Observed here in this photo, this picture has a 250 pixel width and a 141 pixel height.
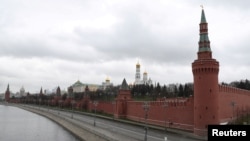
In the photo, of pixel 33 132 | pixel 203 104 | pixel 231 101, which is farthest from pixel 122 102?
pixel 203 104

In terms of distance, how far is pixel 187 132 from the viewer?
29.4m

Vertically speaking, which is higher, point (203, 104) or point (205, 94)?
point (205, 94)

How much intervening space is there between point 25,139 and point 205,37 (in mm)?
21224

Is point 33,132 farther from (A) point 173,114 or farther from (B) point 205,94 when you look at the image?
(B) point 205,94

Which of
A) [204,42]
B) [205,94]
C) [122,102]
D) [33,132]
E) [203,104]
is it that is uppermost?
[204,42]

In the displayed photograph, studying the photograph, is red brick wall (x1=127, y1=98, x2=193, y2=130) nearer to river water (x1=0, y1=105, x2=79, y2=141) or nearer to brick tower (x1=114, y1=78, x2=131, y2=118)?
brick tower (x1=114, y1=78, x2=131, y2=118)

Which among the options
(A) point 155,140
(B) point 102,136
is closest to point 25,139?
(B) point 102,136

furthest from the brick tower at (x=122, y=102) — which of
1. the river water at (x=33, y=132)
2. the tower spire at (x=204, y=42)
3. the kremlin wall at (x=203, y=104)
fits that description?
the tower spire at (x=204, y=42)

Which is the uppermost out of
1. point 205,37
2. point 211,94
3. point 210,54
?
point 205,37

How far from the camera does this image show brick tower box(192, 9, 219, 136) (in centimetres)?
2709

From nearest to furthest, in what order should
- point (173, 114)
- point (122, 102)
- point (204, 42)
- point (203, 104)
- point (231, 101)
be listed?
point (203, 104) → point (204, 42) → point (173, 114) → point (231, 101) → point (122, 102)

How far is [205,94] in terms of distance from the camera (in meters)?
27.4

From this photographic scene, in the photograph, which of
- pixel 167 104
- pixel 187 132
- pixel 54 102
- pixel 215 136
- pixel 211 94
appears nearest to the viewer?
pixel 215 136

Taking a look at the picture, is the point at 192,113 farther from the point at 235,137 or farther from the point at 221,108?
the point at 235,137
